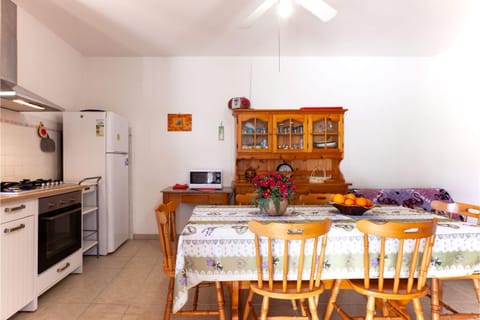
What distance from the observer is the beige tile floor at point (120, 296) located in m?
2.02

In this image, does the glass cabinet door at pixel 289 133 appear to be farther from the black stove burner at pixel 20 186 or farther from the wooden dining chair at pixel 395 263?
the black stove burner at pixel 20 186

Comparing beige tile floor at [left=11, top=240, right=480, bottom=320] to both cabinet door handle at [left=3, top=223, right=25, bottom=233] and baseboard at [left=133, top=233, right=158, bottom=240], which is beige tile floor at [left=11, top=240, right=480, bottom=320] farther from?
baseboard at [left=133, top=233, right=158, bottom=240]

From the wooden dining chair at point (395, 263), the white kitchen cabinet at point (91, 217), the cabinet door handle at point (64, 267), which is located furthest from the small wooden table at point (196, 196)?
the wooden dining chair at point (395, 263)

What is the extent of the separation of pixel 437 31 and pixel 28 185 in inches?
176

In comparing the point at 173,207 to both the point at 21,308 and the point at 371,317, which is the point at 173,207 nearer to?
the point at 21,308

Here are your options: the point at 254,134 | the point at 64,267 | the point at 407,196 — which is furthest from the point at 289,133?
the point at 64,267

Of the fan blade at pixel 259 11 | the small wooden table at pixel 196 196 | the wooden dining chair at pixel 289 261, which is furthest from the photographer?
the small wooden table at pixel 196 196

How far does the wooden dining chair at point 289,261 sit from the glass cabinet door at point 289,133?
7.23 ft

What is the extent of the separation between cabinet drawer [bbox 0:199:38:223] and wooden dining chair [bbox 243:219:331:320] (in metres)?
1.57

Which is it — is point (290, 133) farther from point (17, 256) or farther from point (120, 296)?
point (17, 256)

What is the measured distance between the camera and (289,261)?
1.51m

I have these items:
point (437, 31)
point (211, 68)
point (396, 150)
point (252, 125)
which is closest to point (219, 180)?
point (252, 125)

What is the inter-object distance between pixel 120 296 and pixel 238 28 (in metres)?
2.67

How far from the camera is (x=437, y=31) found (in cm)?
319
